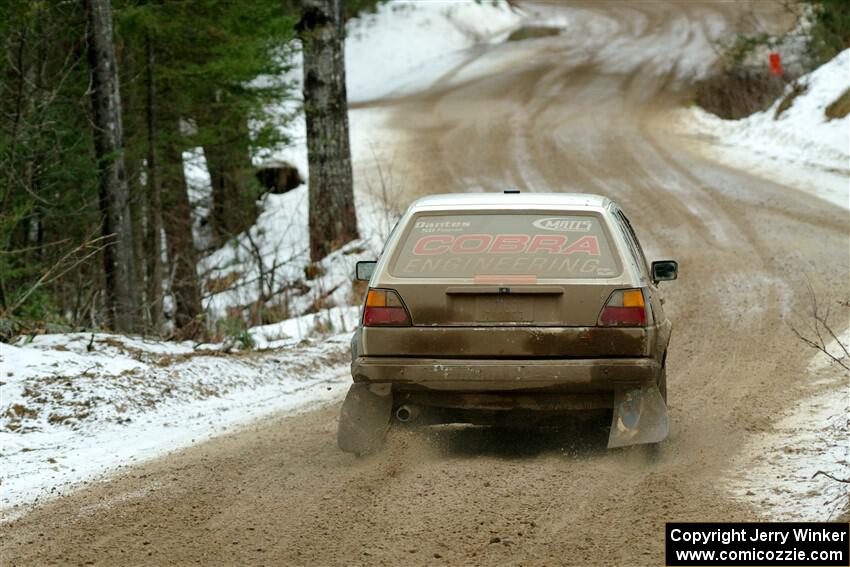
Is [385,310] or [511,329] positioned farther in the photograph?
[385,310]

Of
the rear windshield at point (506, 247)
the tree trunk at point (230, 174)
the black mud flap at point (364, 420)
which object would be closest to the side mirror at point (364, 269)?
the rear windshield at point (506, 247)

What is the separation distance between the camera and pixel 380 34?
135ft

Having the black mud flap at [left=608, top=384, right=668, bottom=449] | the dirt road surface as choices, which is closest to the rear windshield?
the black mud flap at [left=608, top=384, right=668, bottom=449]

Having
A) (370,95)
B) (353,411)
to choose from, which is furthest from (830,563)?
(370,95)

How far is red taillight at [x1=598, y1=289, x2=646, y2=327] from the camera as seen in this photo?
6.65 m

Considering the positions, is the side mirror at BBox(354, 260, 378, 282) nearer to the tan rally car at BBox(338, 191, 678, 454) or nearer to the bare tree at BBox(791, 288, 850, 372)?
the tan rally car at BBox(338, 191, 678, 454)

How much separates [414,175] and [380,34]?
806 inches

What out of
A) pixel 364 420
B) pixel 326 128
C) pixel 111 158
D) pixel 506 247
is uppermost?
pixel 506 247

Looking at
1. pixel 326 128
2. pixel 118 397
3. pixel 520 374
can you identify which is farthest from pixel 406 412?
pixel 326 128

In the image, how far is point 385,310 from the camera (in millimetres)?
6852

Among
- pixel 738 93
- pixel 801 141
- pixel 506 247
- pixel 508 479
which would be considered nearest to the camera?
pixel 508 479

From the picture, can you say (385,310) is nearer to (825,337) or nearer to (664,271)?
(664,271)

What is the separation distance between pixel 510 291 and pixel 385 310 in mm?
757

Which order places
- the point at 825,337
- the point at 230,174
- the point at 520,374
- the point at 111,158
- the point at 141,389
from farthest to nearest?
the point at 230,174, the point at 111,158, the point at 825,337, the point at 141,389, the point at 520,374
